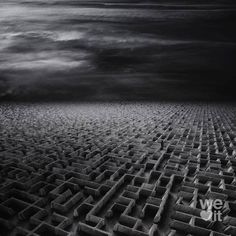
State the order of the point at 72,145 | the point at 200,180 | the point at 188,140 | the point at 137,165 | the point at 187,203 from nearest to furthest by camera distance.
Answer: the point at 187,203
the point at 200,180
the point at 137,165
the point at 72,145
the point at 188,140

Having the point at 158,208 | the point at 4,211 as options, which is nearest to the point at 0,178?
the point at 4,211

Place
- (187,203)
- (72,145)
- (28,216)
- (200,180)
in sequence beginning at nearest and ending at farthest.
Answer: (28,216) < (187,203) < (200,180) < (72,145)

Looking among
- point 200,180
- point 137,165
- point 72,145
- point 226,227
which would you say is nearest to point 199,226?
point 226,227

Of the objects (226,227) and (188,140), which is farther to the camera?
(188,140)

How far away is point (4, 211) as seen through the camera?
139 inches

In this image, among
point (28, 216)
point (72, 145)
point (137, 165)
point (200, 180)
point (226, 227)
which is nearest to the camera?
point (226, 227)

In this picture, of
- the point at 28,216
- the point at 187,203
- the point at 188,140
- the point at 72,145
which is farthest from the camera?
the point at 188,140

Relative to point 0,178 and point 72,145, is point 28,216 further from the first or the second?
point 72,145

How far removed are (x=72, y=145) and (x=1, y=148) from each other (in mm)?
2207

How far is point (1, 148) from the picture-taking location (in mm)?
7180

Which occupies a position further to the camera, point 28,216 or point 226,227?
point 28,216

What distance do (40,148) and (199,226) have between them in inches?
206

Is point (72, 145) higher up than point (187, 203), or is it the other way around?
point (187, 203)

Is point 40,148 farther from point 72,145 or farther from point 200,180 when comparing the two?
point 200,180
